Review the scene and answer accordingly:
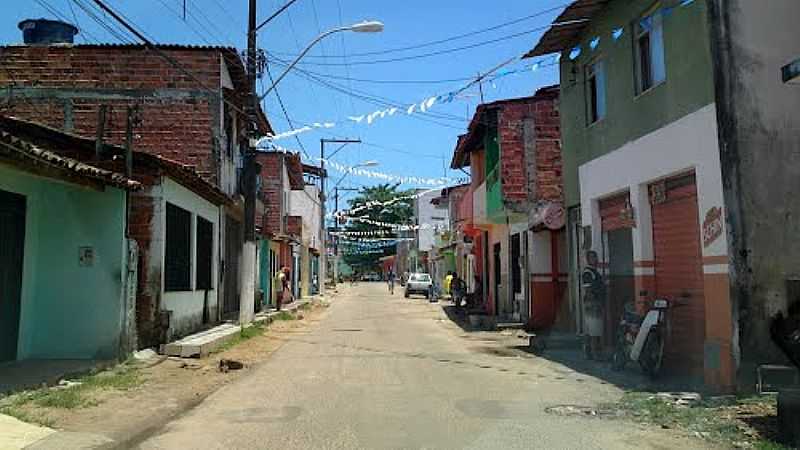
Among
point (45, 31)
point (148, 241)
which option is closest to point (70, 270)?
point (148, 241)

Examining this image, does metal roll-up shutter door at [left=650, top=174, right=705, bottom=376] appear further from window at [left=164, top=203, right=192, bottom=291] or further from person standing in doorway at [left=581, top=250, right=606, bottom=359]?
window at [left=164, top=203, right=192, bottom=291]

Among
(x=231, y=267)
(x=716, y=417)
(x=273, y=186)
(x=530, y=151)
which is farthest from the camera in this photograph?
(x=273, y=186)

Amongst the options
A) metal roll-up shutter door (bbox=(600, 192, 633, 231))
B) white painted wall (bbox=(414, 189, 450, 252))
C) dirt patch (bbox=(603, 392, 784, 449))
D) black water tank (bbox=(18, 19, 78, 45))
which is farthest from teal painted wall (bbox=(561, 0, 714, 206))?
white painted wall (bbox=(414, 189, 450, 252))

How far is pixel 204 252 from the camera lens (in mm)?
19641

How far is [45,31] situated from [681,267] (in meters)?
18.4

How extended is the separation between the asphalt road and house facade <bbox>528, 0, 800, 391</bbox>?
182 cm

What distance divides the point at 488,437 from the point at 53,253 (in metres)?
9.04

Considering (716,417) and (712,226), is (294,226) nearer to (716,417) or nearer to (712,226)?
(712,226)

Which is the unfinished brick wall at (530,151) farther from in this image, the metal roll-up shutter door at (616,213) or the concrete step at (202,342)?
the concrete step at (202,342)

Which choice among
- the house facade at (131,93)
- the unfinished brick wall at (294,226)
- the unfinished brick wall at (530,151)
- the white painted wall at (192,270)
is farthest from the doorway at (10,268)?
the unfinished brick wall at (294,226)

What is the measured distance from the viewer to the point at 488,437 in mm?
7371

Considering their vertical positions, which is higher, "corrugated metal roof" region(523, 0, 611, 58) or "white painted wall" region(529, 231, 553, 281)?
"corrugated metal roof" region(523, 0, 611, 58)

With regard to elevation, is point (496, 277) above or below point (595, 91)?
below

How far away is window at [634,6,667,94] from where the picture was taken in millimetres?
12062
